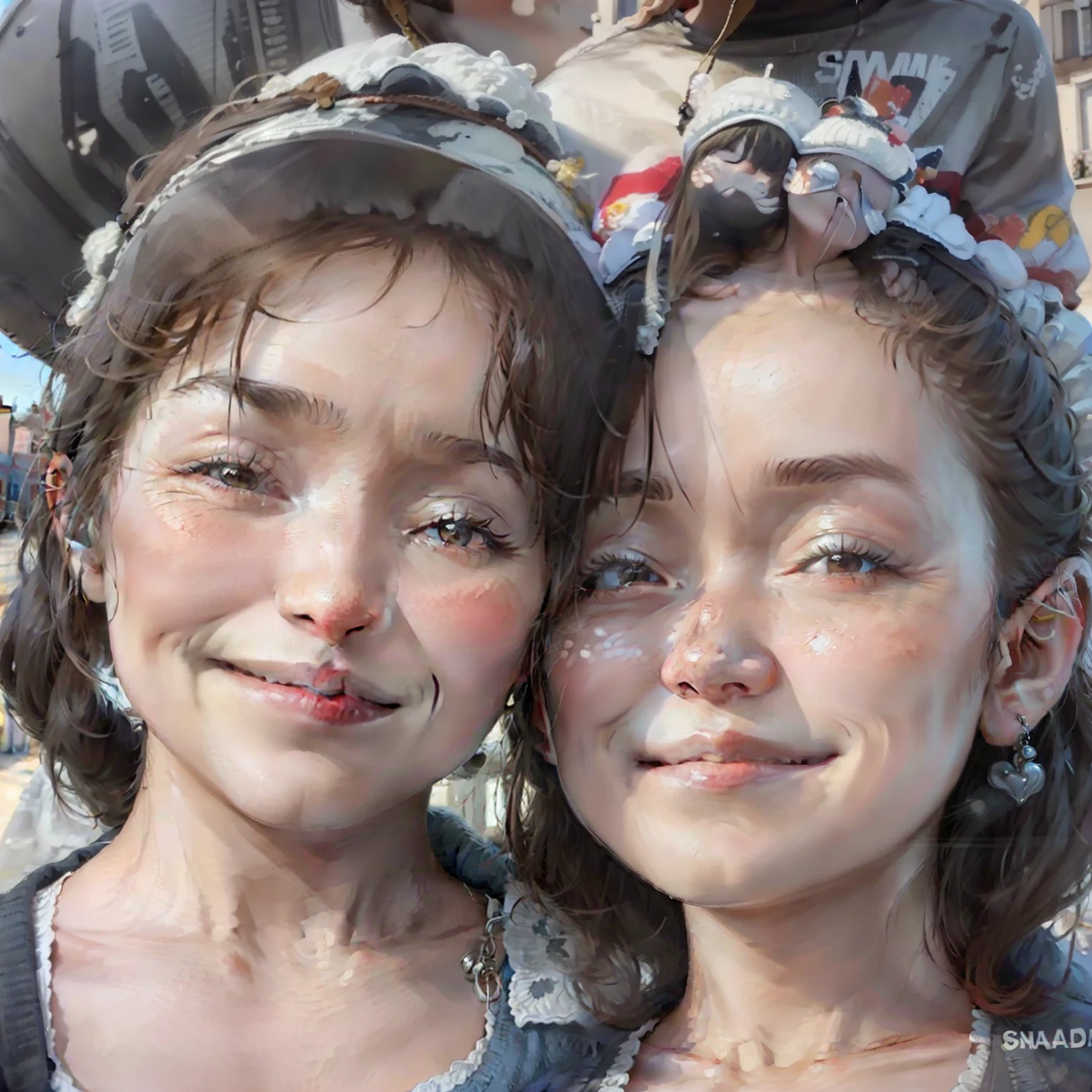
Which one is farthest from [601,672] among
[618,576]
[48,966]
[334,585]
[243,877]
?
[48,966]

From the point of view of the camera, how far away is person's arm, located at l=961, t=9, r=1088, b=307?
67 cm

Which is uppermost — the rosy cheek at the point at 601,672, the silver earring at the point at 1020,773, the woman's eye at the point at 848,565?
the woman's eye at the point at 848,565

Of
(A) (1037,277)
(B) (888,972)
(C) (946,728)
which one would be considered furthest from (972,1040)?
(A) (1037,277)

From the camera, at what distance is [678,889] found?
24.6 inches

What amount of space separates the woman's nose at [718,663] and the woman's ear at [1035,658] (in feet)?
0.51

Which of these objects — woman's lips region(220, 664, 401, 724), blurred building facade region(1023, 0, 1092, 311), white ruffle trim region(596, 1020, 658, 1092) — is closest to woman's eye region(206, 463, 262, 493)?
woman's lips region(220, 664, 401, 724)

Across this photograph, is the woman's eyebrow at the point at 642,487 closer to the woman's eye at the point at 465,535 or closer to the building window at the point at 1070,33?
the woman's eye at the point at 465,535

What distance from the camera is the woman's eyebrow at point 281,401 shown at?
0.58 meters

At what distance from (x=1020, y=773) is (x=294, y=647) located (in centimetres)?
44

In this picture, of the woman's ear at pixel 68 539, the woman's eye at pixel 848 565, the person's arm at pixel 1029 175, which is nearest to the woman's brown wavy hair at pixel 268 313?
the woman's ear at pixel 68 539

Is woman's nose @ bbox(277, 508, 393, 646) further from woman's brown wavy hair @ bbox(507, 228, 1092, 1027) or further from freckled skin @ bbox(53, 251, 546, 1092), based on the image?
woman's brown wavy hair @ bbox(507, 228, 1092, 1027)

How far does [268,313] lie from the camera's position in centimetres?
60

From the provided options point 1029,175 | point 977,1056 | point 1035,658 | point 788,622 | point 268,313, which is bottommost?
point 977,1056

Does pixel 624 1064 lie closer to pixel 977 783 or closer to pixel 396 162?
pixel 977 783
